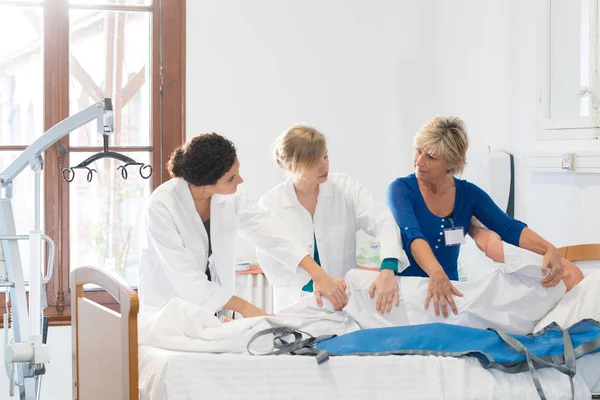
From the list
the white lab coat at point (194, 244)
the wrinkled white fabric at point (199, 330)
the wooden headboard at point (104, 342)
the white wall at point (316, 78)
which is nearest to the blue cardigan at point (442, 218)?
the white lab coat at point (194, 244)

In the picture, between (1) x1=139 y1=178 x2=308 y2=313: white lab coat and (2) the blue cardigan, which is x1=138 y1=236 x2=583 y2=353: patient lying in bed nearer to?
(2) the blue cardigan

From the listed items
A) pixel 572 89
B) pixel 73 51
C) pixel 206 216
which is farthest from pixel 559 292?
pixel 73 51

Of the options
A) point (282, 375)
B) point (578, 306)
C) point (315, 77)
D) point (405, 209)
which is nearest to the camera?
point (282, 375)

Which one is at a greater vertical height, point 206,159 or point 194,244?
point 206,159

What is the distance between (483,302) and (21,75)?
260cm

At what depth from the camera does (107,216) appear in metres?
3.98

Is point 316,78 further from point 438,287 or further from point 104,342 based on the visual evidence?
point 104,342

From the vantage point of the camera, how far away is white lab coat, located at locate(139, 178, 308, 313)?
8.00 ft

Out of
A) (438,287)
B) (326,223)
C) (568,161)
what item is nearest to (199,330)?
(438,287)

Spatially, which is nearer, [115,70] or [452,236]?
[452,236]

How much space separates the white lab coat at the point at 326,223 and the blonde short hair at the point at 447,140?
0.31m

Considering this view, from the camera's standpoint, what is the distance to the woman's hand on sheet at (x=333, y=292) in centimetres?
240

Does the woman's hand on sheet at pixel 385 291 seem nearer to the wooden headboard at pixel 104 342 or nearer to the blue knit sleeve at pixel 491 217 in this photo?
the blue knit sleeve at pixel 491 217

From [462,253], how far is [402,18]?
1266mm
